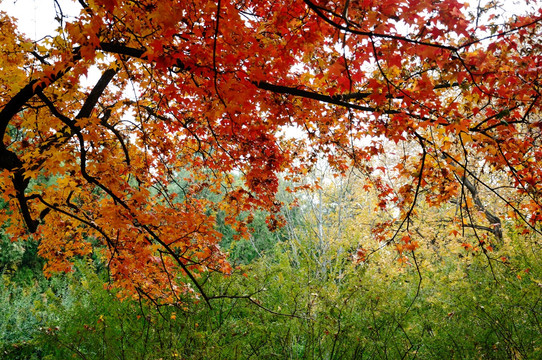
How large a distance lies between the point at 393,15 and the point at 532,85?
3.81ft

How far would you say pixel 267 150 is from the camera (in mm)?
4344

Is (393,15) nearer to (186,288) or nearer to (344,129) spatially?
(344,129)

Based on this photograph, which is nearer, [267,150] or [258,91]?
[258,91]

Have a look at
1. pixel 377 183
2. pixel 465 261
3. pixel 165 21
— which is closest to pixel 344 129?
pixel 377 183

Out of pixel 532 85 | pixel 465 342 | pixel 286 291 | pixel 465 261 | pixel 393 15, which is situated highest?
pixel 393 15

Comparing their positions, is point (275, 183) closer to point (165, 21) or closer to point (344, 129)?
point (344, 129)

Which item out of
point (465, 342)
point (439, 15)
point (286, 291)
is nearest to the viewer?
point (439, 15)

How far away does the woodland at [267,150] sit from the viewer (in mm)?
2332

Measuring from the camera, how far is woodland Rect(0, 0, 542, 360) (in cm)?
233

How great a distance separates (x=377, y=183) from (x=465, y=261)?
7.89ft

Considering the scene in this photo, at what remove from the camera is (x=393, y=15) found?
2053mm

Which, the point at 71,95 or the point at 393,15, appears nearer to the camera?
the point at 393,15

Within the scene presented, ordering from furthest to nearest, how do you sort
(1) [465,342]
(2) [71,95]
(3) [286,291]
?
→ (3) [286,291]
(1) [465,342]
(2) [71,95]

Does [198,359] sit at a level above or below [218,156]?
below
